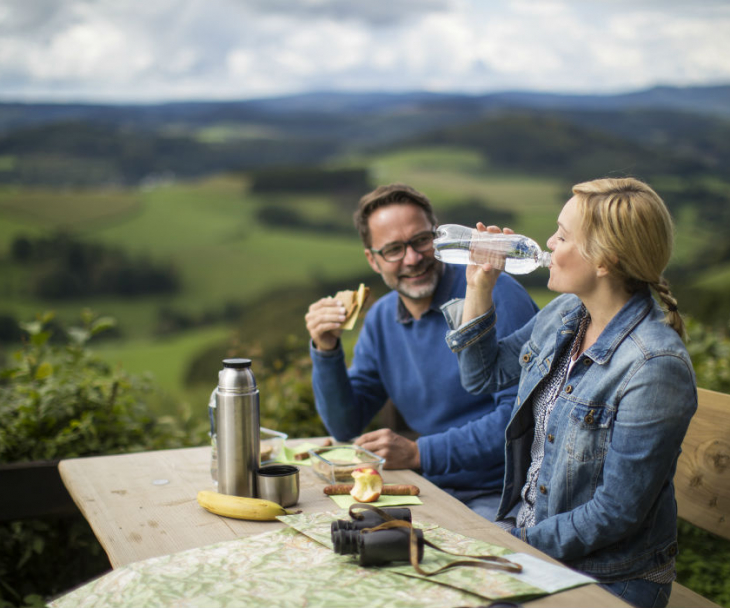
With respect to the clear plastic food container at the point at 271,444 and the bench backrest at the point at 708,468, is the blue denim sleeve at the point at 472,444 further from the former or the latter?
the bench backrest at the point at 708,468

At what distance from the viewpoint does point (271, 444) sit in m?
2.12

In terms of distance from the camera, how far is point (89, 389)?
304cm

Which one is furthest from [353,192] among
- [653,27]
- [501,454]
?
[501,454]

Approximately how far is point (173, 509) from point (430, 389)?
3.49 ft

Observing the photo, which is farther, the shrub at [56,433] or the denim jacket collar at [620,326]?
the shrub at [56,433]

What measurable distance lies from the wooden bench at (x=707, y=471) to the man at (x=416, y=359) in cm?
54

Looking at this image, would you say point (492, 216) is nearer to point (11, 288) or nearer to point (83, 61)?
point (83, 61)

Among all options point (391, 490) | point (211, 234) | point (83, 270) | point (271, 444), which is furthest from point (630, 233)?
point (211, 234)

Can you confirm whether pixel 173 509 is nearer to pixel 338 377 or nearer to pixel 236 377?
pixel 236 377

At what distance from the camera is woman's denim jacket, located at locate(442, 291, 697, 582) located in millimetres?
1531

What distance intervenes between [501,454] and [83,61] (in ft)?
20.4

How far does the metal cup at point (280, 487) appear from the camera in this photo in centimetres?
166

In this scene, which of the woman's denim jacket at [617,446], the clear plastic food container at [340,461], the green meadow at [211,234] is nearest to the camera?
the woman's denim jacket at [617,446]

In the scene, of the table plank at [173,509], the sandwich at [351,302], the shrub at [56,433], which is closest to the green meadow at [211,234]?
the shrub at [56,433]
